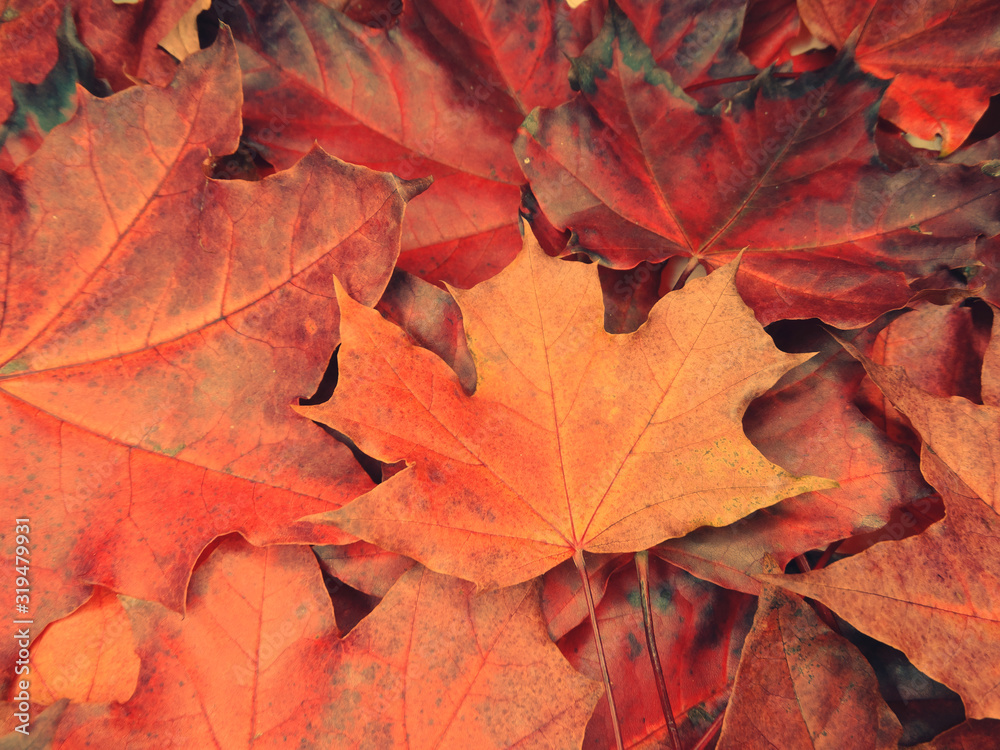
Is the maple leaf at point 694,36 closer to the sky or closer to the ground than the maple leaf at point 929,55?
closer to the sky

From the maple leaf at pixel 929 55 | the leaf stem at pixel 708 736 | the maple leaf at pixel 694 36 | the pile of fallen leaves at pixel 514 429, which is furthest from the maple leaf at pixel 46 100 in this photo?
the leaf stem at pixel 708 736

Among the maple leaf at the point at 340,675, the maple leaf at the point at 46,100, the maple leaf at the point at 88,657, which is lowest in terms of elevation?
the maple leaf at the point at 340,675

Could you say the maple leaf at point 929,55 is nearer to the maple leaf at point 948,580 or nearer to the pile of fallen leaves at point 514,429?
the pile of fallen leaves at point 514,429

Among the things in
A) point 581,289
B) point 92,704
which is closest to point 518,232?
point 581,289

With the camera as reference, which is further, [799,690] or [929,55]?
[929,55]

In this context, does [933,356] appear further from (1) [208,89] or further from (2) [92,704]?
(2) [92,704]

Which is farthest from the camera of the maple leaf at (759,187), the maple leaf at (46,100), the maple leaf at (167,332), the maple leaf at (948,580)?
the maple leaf at (46,100)

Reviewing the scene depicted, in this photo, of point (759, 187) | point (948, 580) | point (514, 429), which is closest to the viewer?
point (948, 580)

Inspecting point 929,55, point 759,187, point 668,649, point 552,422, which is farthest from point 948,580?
point 929,55

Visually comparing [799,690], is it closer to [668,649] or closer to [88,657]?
[668,649]
